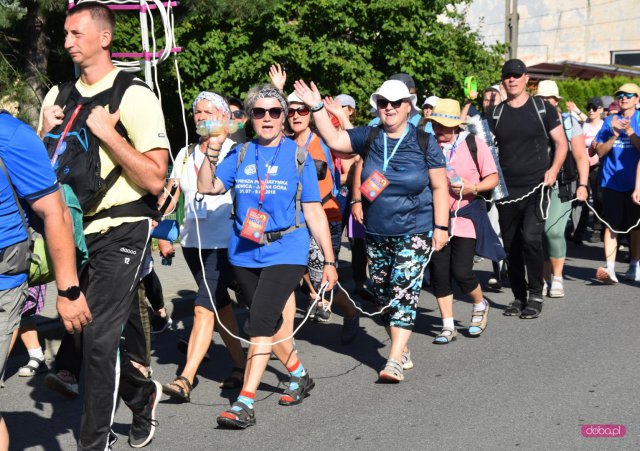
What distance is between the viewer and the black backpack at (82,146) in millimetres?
4324

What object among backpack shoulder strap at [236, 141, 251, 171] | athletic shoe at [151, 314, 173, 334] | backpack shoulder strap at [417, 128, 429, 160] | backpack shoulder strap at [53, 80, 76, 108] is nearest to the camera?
backpack shoulder strap at [53, 80, 76, 108]

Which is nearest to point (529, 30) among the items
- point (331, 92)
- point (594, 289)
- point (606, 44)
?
point (606, 44)

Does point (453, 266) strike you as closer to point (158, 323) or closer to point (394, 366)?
point (394, 366)

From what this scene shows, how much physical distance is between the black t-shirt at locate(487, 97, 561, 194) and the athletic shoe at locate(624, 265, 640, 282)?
2.16 m

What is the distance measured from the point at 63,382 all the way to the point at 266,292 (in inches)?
57.9

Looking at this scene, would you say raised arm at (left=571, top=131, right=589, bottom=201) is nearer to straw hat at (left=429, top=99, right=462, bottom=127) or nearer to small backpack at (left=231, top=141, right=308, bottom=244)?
straw hat at (left=429, top=99, right=462, bottom=127)

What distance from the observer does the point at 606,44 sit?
35.1m

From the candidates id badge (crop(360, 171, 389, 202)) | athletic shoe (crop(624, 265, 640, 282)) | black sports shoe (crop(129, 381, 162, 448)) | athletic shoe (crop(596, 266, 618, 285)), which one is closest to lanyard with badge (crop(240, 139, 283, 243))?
id badge (crop(360, 171, 389, 202))

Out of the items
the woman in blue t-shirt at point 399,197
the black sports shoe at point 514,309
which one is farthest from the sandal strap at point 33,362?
the black sports shoe at point 514,309

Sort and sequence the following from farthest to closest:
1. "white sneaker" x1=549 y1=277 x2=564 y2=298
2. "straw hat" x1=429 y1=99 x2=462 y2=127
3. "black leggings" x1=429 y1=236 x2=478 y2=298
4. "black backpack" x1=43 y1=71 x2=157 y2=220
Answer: "white sneaker" x1=549 y1=277 x2=564 y2=298 < "black leggings" x1=429 y1=236 x2=478 y2=298 < "straw hat" x1=429 y1=99 x2=462 y2=127 < "black backpack" x1=43 y1=71 x2=157 y2=220

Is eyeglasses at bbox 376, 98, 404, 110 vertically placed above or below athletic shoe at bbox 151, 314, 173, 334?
above

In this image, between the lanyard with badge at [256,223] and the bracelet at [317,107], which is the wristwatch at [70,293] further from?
the bracelet at [317,107]

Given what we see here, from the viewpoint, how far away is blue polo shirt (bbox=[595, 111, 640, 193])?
9914 mm

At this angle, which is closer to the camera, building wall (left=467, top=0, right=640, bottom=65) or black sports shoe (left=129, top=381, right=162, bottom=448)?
black sports shoe (left=129, top=381, right=162, bottom=448)
